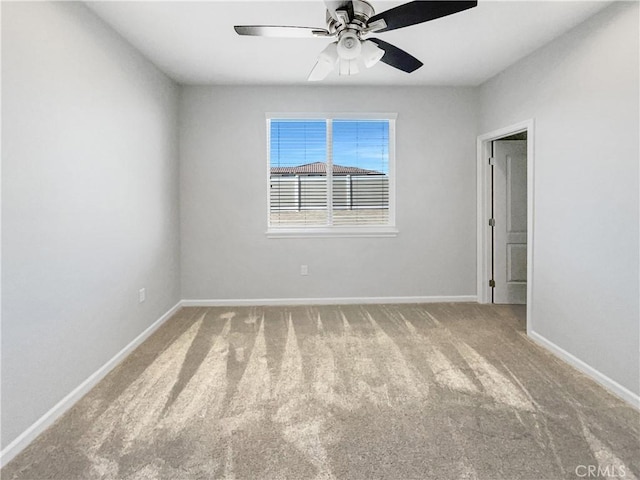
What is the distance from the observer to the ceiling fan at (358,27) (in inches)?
72.9

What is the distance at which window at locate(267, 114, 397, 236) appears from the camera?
447 centimetres

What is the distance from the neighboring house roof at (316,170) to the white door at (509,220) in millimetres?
1452

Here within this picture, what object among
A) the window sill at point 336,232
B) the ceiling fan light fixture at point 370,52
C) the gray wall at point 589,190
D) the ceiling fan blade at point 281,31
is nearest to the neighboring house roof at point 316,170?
the window sill at point 336,232

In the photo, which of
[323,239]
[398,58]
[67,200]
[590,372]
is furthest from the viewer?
[323,239]

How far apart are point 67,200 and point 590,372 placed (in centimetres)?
372

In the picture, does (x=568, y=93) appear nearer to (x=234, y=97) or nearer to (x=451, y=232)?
(x=451, y=232)

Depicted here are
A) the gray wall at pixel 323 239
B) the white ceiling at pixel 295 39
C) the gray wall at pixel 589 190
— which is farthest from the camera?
the gray wall at pixel 323 239

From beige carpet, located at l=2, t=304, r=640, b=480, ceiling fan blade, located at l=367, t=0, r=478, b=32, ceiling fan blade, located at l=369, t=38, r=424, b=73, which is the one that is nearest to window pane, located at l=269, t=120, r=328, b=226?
beige carpet, located at l=2, t=304, r=640, b=480

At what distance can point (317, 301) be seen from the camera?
450cm

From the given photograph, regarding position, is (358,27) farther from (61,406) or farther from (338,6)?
(61,406)

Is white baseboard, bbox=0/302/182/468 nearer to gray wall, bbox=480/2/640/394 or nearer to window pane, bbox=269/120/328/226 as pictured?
window pane, bbox=269/120/328/226

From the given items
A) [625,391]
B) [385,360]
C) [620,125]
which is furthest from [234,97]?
[625,391]

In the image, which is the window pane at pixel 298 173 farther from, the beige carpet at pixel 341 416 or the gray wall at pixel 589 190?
the gray wall at pixel 589 190

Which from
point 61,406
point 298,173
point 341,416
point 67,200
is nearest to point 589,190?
point 341,416
